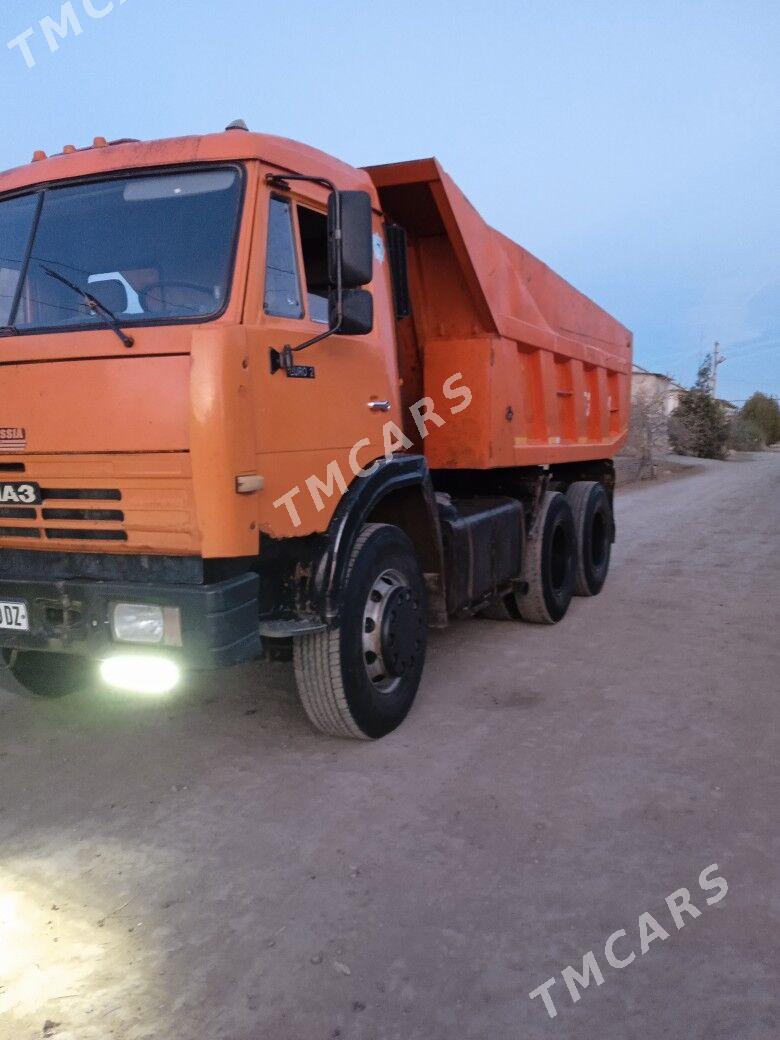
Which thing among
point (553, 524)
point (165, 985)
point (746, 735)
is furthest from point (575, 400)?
point (165, 985)

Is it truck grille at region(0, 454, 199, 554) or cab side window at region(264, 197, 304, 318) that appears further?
cab side window at region(264, 197, 304, 318)

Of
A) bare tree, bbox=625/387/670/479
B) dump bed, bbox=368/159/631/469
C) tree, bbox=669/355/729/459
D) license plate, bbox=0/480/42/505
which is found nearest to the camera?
license plate, bbox=0/480/42/505

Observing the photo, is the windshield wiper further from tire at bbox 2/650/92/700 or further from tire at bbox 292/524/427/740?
tire at bbox 2/650/92/700

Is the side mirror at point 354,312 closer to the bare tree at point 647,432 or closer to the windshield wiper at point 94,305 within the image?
the windshield wiper at point 94,305

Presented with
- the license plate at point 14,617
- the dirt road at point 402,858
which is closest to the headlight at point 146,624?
the license plate at point 14,617

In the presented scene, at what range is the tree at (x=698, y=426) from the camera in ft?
102

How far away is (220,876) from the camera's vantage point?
9.55 feet

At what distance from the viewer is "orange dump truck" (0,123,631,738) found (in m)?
3.11

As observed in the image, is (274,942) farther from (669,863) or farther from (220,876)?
(669,863)

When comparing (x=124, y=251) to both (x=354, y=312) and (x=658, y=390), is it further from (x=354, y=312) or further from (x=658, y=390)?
Answer: (x=658, y=390)

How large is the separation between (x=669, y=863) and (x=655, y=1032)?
33.2 inches

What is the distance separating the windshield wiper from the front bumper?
3.12 ft

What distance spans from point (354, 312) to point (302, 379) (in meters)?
0.37

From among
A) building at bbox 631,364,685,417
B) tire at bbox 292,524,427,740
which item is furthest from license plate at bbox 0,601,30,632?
building at bbox 631,364,685,417
